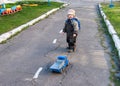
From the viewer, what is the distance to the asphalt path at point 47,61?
838 cm

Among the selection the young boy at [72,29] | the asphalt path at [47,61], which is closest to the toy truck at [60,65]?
the asphalt path at [47,61]

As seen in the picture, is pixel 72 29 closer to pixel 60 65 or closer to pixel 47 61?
pixel 47 61

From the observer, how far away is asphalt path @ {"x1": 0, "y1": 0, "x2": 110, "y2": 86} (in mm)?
8383

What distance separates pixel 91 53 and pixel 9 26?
23.5ft

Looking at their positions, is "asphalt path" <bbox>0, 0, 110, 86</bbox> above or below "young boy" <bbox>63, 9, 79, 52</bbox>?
below

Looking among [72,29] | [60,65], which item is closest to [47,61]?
[60,65]

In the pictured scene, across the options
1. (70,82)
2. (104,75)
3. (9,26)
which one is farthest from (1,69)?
(9,26)

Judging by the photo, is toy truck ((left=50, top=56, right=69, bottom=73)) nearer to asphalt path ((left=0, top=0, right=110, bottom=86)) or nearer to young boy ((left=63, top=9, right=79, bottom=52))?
asphalt path ((left=0, top=0, right=110, bottom=86))

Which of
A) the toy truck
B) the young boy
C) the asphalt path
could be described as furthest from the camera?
the young boy

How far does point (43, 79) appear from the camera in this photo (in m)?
8.45

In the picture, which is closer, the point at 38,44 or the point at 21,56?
the point at 21,56

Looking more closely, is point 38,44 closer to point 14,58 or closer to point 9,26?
point 14,58

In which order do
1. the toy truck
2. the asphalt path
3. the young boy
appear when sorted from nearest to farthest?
1. the asphalt path
2. the toy truck
3. the young boy

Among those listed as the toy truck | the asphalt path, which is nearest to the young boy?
the asphalt path
